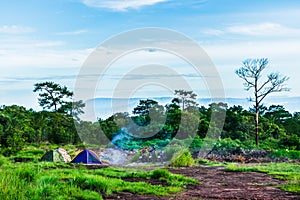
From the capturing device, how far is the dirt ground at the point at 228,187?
30.5ft

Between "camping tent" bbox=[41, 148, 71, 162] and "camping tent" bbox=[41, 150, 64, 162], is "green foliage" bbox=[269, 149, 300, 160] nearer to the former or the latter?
"camping tent" bbox=[41, 148, 71, 162]

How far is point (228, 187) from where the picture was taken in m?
10.9

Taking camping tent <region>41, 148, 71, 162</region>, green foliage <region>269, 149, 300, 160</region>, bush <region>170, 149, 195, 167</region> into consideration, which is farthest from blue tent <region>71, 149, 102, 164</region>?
green foliage <region>269, 149, 300, 160</region>

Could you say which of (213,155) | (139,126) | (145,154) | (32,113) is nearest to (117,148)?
(139,126)

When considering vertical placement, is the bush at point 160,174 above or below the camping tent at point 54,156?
below

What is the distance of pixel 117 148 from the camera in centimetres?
2138

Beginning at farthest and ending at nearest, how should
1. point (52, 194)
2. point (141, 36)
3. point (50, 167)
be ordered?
point (141, 36) → point (50, 167) → point (52, 194)

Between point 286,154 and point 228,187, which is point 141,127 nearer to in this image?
point 286,154

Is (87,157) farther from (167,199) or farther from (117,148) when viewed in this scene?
(167,199)

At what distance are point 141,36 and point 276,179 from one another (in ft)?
27.6

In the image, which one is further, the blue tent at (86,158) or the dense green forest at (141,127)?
the dense green forest at (141,127)

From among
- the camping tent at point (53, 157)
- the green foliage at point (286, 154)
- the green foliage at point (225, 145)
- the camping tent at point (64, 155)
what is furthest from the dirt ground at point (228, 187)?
the green foliage at point (225, 145)

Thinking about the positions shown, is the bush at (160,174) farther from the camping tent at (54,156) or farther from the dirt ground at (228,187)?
the camping tent at (54,156)

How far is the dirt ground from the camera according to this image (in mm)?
9287
